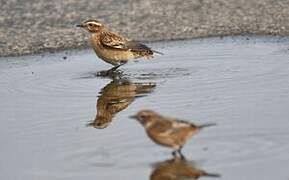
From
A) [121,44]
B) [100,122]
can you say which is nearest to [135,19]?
[121,44]

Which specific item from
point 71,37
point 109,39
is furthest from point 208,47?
point 71,37

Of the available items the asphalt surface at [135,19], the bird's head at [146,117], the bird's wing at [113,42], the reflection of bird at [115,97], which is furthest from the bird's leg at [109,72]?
the bird's head at [146,117]

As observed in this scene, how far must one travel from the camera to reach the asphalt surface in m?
14.8

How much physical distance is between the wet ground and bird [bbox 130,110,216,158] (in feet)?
0.60

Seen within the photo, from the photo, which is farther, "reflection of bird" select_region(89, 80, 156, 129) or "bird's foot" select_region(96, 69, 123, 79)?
"bird's foot" select_region(96, 69, 123, 79)

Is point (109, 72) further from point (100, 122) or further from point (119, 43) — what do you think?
point (100, 122)

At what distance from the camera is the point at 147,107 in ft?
33.9

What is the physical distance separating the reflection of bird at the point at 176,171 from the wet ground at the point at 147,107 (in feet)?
0.05

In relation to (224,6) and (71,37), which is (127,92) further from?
(224,6)

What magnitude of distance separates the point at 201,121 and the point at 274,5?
24.0 ft

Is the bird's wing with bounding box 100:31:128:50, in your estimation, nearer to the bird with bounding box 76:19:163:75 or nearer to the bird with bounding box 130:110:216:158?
the bird with bounding box 76:19:163:75

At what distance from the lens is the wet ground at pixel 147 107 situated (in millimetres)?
8094

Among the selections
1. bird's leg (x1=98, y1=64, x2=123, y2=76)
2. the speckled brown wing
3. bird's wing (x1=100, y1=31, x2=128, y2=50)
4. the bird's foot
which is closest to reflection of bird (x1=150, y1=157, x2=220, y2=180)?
the bird's foot

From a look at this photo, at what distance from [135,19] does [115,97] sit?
5.06m
